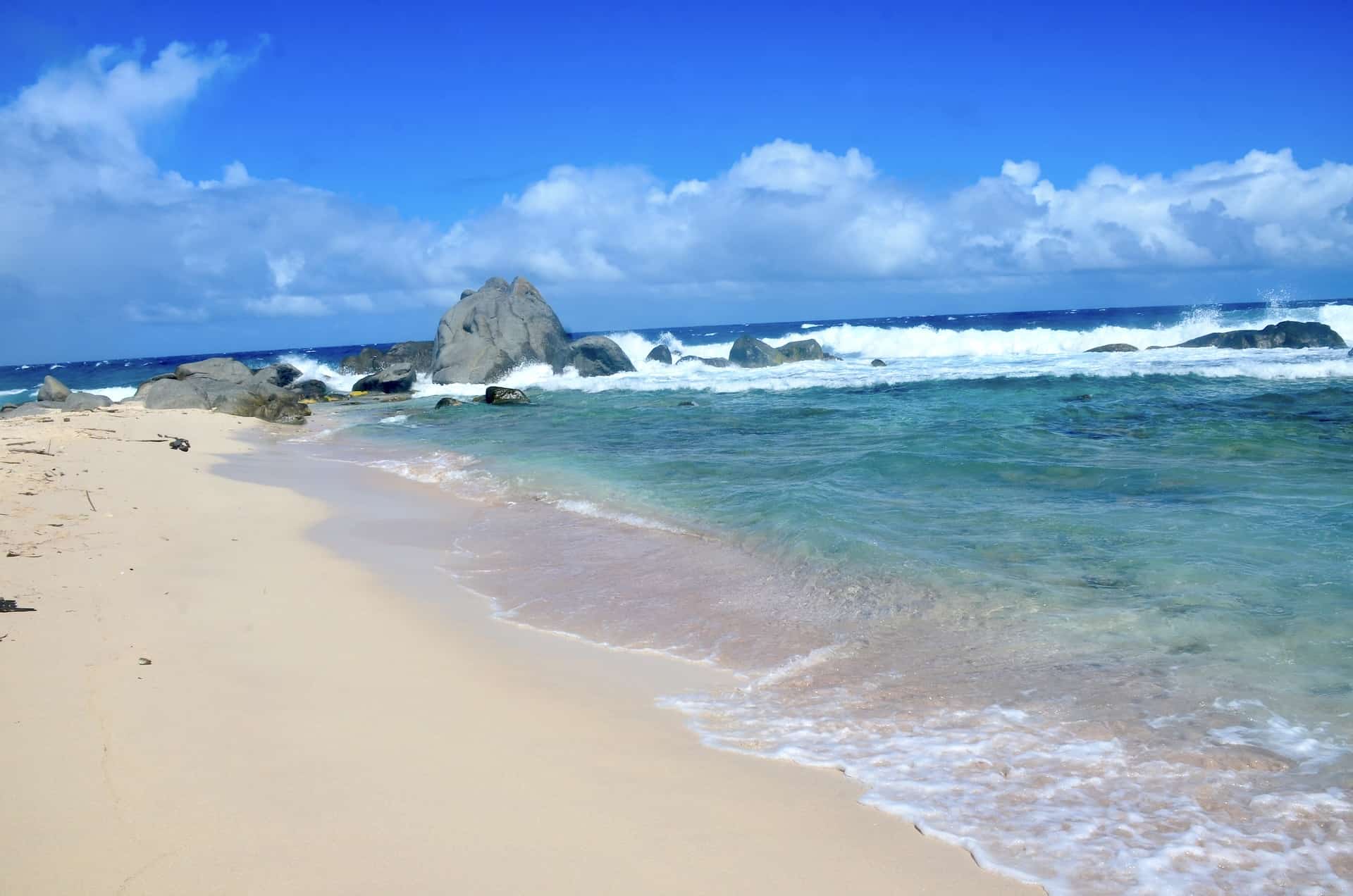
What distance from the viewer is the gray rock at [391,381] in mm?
29688

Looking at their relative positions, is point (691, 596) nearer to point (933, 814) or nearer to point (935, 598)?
point (935, 598)

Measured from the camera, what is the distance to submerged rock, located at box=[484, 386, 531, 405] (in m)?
23.2

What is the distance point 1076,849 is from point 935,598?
2.89 m

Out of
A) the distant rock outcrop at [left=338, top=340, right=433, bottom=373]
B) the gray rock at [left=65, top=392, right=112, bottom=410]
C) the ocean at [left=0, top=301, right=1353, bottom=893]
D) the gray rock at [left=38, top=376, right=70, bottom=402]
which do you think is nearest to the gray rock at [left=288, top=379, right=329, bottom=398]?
Result: the distant rock outcrop at [left=338, top=340, right=433, bottom=373]

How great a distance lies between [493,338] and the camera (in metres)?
30.6

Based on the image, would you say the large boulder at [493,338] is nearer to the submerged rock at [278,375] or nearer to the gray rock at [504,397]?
the submerged rock at [278,375]

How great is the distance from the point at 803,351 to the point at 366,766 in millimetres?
34801

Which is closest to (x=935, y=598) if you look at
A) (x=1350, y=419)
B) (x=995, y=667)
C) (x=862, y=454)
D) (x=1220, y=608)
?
(x=995, y=667)

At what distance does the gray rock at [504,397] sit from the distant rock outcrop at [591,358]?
25.1 ft

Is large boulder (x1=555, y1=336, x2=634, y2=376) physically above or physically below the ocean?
above

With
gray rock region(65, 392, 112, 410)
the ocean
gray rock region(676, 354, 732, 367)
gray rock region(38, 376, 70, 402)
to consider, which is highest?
gray rock region(676, 354, 732, 367)

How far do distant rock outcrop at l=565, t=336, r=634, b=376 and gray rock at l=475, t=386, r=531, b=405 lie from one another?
25.1ft

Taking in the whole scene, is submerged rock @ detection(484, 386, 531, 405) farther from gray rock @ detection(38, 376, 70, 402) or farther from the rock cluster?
gray rock @ detection(38, 376, 70, 402)

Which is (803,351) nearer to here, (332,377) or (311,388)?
(311,388)
